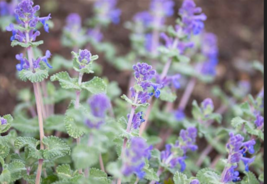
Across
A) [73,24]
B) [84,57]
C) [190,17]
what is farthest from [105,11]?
[84,57]

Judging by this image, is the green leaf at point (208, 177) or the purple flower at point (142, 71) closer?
the purple flower at point (142, 71)

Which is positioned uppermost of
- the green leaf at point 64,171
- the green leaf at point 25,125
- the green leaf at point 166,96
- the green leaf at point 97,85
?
the green leaf at point 97,85

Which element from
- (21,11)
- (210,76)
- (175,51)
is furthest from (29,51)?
(210,76)

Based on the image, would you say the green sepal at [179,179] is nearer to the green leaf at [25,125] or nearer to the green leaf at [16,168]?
the green leaf at [16,168]

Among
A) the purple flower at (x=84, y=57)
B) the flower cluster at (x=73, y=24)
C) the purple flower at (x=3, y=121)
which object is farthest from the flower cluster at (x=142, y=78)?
the flower cluster at (x=73, y=24)

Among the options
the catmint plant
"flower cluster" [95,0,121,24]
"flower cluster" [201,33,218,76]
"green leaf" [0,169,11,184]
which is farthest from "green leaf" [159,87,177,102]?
"flower cluster" [95,0,121,24]

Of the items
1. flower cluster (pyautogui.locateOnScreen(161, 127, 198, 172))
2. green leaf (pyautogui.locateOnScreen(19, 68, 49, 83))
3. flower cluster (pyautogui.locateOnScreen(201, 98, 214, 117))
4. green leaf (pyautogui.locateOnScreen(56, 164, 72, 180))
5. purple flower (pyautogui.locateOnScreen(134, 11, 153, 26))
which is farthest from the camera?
purple flower (pyautogui.locateOnScreen(134, 11, 153, 26))

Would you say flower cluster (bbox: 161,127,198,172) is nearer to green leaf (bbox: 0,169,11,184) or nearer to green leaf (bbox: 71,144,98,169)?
green leaf (bbox: 71,144,98,169)
